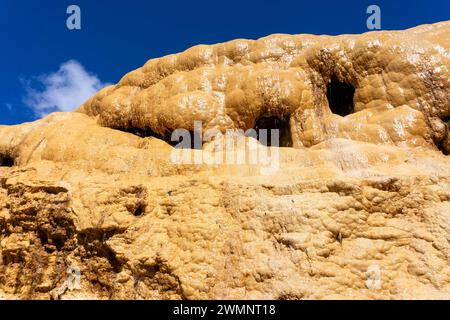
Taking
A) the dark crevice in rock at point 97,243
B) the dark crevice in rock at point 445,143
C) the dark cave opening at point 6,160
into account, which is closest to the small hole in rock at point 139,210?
the dark crevice in rock at point 97,243

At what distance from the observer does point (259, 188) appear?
5.80 meters

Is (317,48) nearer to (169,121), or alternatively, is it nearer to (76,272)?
(169,121)

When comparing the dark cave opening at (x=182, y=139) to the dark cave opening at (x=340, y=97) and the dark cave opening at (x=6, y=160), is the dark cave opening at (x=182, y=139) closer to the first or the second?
the dark cave opening at (x=340, y=97)

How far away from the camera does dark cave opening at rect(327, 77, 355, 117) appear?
9309 millimetres

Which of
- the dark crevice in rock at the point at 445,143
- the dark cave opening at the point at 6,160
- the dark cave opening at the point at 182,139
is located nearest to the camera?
the dark crevice in rock at the point at 445,143

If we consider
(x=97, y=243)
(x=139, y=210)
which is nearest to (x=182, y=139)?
(x=139, y=210)

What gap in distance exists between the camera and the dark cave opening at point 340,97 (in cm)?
931

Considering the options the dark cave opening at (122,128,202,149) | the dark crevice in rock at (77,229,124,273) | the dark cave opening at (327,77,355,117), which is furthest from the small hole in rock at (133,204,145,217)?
the dark cave opening at (327,77,355,117)

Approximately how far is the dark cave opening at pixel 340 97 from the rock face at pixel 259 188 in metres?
0.05

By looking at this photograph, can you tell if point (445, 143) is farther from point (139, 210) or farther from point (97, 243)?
point (97, 243)

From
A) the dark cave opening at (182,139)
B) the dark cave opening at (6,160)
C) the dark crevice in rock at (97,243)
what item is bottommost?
the dark crevice in rock at (97,243)

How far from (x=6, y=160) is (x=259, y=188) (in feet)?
30.5
